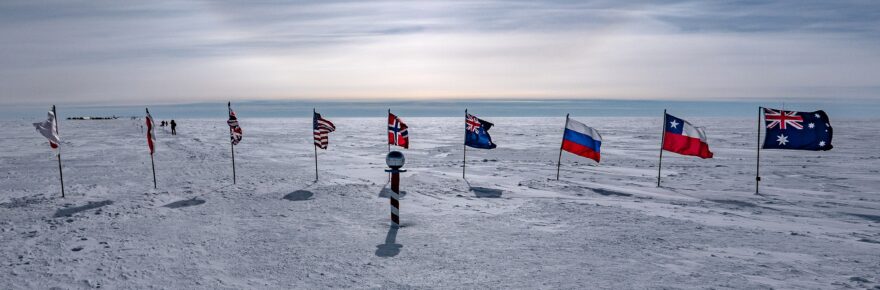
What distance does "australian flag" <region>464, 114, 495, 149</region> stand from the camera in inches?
745

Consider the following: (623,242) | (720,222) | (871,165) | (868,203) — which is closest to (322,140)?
(623,242)

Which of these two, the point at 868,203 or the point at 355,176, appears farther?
the point at 355,176

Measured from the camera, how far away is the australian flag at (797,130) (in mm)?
14539

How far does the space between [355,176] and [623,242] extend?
12605 millimetres

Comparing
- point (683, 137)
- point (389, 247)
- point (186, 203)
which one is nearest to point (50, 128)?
point (186, 203)

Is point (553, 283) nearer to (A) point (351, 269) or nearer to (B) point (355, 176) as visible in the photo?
(A) point (351, 269)

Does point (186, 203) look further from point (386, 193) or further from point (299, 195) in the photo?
point (386, 193)

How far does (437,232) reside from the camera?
35.1ft

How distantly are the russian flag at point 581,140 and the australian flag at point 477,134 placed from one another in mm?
2989

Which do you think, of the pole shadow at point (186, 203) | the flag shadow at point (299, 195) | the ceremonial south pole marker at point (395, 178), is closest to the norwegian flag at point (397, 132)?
the flag shadow at point (299, 195)

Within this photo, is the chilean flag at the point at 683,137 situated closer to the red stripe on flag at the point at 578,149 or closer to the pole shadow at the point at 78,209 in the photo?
the red stripe on flag at the point at 578,149

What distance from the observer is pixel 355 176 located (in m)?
20.0

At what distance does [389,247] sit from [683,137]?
40.6 feet

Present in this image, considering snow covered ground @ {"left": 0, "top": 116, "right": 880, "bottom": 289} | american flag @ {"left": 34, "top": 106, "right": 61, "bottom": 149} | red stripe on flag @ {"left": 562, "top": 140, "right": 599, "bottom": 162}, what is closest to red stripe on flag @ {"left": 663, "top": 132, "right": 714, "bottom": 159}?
snow covered ground @ {"left": 0, "top": 116, "right": 880, "bottom": 289}
